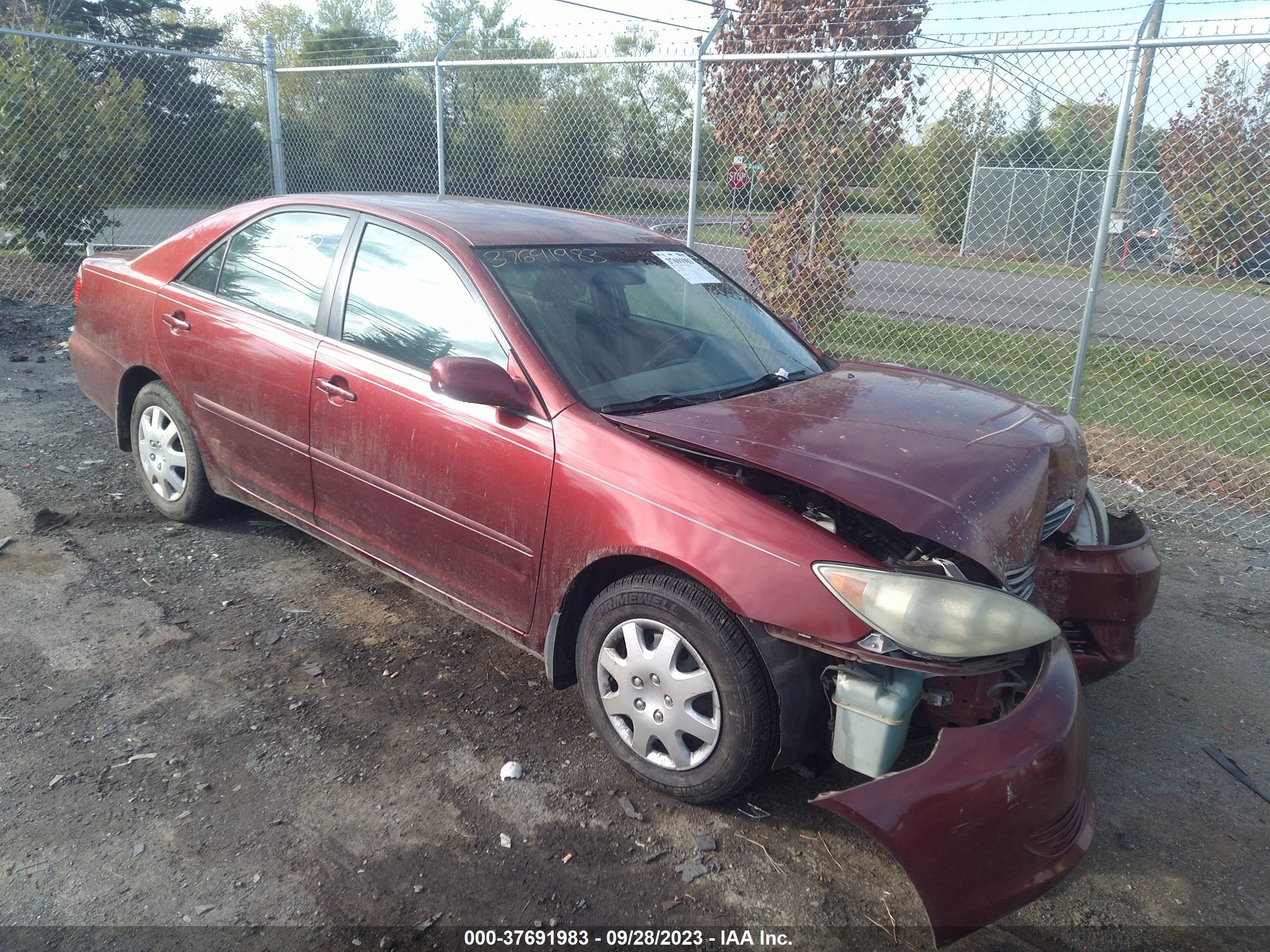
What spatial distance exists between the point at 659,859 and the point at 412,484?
5.13 feet

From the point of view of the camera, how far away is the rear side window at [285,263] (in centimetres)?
381

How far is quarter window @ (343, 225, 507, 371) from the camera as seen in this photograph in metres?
3.29

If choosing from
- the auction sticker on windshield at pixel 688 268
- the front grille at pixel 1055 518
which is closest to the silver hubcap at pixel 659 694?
the front grille at pixel 1055 518

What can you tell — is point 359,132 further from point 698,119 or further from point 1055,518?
point 1055,518

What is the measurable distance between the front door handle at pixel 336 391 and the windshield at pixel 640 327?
740 millimetres

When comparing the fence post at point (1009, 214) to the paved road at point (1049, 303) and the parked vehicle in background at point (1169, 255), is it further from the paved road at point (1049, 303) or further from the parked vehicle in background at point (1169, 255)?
the parked vehicle in background at point (1169, 255)

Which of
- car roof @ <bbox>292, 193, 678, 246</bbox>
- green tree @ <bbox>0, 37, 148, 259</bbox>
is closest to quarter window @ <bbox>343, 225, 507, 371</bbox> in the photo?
car roof @ <bbox>292, 193, 678, 246</bbox>

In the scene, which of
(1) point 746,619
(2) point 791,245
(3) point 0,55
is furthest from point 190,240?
(3) point 0,55

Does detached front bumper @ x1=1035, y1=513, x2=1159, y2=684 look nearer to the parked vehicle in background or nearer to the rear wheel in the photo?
the rear wheel

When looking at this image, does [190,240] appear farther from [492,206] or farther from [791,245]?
[791,245]

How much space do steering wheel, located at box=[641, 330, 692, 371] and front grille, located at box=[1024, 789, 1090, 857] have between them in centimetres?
191

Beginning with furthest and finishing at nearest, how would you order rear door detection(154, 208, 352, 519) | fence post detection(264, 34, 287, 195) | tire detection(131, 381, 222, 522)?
fence post detection(264, 34, 287, 195)
tire detection(131, 381, 222, 522)
rear door detection(154, 208, 352, 519)

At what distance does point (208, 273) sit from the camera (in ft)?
14.0

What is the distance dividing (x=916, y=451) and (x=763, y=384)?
2.65 ft
